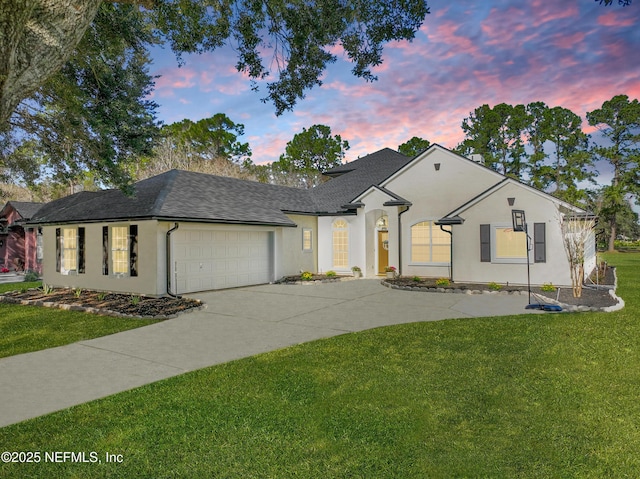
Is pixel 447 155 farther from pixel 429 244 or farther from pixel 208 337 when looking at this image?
pixel 208 337

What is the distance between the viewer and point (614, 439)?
3598mm

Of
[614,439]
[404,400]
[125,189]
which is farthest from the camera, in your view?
[125,189]

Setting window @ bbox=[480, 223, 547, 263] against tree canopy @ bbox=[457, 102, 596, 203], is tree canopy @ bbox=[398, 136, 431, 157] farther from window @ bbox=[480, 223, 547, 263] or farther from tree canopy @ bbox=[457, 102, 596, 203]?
window @ bbox=[480, 223, 547, 263]

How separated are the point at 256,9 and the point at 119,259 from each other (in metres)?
10.4

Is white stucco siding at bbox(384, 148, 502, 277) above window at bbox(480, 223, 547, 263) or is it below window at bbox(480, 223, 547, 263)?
above

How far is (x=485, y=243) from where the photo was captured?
14812 mm

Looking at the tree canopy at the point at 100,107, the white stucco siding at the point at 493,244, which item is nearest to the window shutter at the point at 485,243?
the white stucco siding at the point at 493,244

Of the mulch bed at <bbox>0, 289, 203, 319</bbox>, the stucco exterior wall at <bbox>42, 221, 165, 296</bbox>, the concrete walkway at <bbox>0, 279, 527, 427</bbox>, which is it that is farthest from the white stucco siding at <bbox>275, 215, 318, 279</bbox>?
the mulch bed at <bbox>0, 289, 203, 319</bbox>

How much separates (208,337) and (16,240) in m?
26.7

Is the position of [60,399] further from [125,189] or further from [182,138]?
Answer: [182,138]

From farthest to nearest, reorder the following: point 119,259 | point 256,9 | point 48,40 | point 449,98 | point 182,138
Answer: point 182,138 → point 449,98 → point 119,259 → point 256,9 → point 48,40

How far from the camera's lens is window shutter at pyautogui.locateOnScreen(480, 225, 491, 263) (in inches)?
581

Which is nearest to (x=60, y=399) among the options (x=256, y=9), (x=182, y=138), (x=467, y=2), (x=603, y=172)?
(x=256, y=9)

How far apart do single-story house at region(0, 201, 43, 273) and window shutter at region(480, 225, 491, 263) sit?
90.5ft
